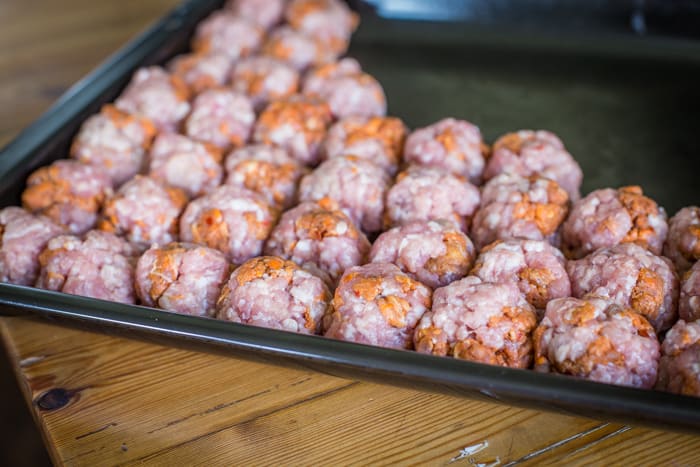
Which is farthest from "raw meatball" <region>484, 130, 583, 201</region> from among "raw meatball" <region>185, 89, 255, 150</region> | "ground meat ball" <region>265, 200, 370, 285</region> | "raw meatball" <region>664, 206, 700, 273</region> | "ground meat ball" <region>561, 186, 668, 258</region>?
"raw meatball" <region>185, 89, 255, 150</region>

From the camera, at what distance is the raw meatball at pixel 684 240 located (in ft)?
4.45

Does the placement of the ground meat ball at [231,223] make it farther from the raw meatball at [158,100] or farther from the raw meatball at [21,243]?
the raw meatball at [158,100]

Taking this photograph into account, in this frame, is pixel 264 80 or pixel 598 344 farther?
pixel 264 80

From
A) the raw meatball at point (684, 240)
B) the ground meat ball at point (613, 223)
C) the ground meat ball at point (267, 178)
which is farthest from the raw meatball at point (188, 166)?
the raw meatball at point (684, 240)

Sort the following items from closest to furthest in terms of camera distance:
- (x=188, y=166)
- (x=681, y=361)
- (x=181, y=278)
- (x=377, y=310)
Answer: (x=681, y=361)
(x=377, y=310)
(x=181, y=278)
(x=188, y=166)

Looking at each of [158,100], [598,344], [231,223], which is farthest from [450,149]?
[158,100]

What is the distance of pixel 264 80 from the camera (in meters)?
2.01

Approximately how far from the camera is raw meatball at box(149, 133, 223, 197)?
1693 mm

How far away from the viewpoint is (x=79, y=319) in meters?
1.21

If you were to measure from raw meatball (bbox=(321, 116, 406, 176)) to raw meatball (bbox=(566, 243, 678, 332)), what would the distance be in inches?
23.1

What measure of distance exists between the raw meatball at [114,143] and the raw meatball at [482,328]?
95 centimetres

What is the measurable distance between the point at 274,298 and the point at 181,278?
209mm

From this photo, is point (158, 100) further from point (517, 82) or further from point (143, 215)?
point (517, 82)

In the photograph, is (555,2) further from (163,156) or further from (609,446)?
(609,446)
